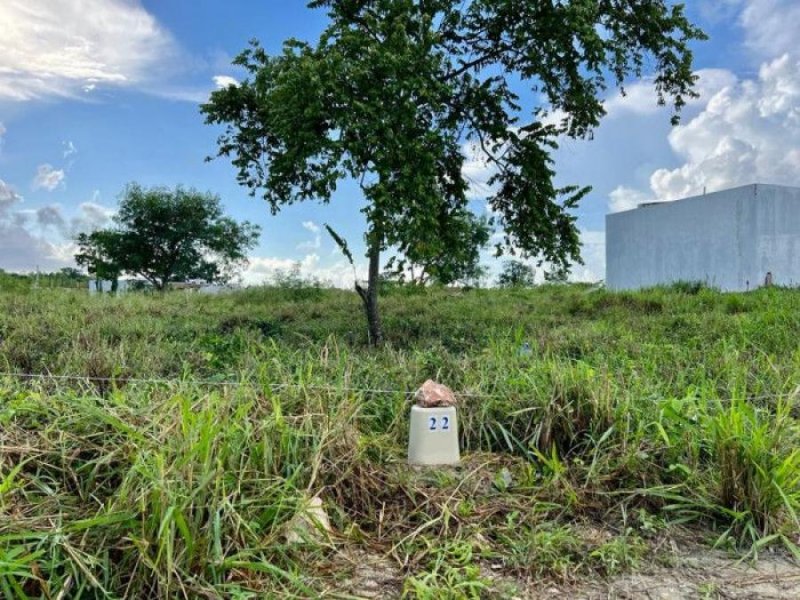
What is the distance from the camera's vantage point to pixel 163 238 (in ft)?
83.8

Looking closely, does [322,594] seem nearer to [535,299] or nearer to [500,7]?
[500,7]

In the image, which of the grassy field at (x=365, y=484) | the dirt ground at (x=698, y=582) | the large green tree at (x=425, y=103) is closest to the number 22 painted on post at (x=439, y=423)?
the grassy field at (x=365, y=484)

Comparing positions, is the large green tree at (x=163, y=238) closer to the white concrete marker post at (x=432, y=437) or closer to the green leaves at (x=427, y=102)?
the green leaves at (x=427, y=102)

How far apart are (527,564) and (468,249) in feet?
24.1

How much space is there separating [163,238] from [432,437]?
25636 millimetres

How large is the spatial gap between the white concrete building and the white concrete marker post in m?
14.3

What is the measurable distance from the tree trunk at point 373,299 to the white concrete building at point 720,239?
9.79 meters

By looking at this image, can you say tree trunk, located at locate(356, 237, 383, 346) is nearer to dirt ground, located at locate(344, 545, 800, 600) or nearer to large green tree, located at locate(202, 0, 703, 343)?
large green tree, located at locate(202, 0, 703, 343)

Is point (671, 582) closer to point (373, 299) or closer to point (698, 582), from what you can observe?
point (698, 582)

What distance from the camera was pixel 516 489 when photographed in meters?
2.15

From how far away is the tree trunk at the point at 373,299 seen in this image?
319 inches

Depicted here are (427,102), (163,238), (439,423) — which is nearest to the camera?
(439,423)

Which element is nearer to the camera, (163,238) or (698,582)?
(698,582)

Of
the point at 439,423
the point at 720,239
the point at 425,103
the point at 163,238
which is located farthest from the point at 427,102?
the point at 163,238
